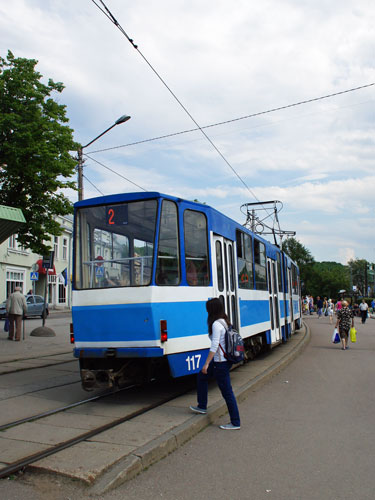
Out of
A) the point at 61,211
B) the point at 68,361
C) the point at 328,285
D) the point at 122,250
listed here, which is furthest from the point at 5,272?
the point at 328,285

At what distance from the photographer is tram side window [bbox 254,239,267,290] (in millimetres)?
11330

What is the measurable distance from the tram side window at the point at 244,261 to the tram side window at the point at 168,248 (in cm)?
257

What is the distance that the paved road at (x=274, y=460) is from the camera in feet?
12.7

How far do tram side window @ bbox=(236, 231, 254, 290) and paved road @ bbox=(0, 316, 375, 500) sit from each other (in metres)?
2.54

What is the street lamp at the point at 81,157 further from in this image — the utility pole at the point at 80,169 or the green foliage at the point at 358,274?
the green foliage at the point at 358,274

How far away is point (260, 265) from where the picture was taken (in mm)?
11898

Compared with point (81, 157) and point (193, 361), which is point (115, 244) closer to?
point (193, 361)

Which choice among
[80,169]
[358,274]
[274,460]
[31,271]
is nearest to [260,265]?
[80,169]

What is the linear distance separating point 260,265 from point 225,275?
3490 millimetres

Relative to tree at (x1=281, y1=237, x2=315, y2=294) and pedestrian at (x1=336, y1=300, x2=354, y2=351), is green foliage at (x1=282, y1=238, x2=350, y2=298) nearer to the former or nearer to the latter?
tree at (x1=281, y1=237, x2=315, y2=294)

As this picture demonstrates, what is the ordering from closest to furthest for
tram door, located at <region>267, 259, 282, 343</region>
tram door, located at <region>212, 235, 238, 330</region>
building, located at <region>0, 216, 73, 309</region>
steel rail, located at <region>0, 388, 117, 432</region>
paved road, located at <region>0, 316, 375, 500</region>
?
paved road, located at <region>0, 316, 375, 500</region>, steel rail, located at <region>0, 388, 117, 432</region>, tram door, located at <region>212, 235, 238, 330</region>, tram door, located at <region>267, 259, 282, 343</region>, building, located at <region>0, 216, 73, 309</region>

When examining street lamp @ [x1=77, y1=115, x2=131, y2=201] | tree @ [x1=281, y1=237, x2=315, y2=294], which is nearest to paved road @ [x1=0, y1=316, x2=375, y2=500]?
street lamp @ [x1=77, y1=115, x2=131, y2=201]

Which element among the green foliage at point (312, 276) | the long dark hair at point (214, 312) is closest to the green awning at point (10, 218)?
the long dark hair at point (214, 312)

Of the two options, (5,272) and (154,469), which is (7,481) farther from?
(5,272)
